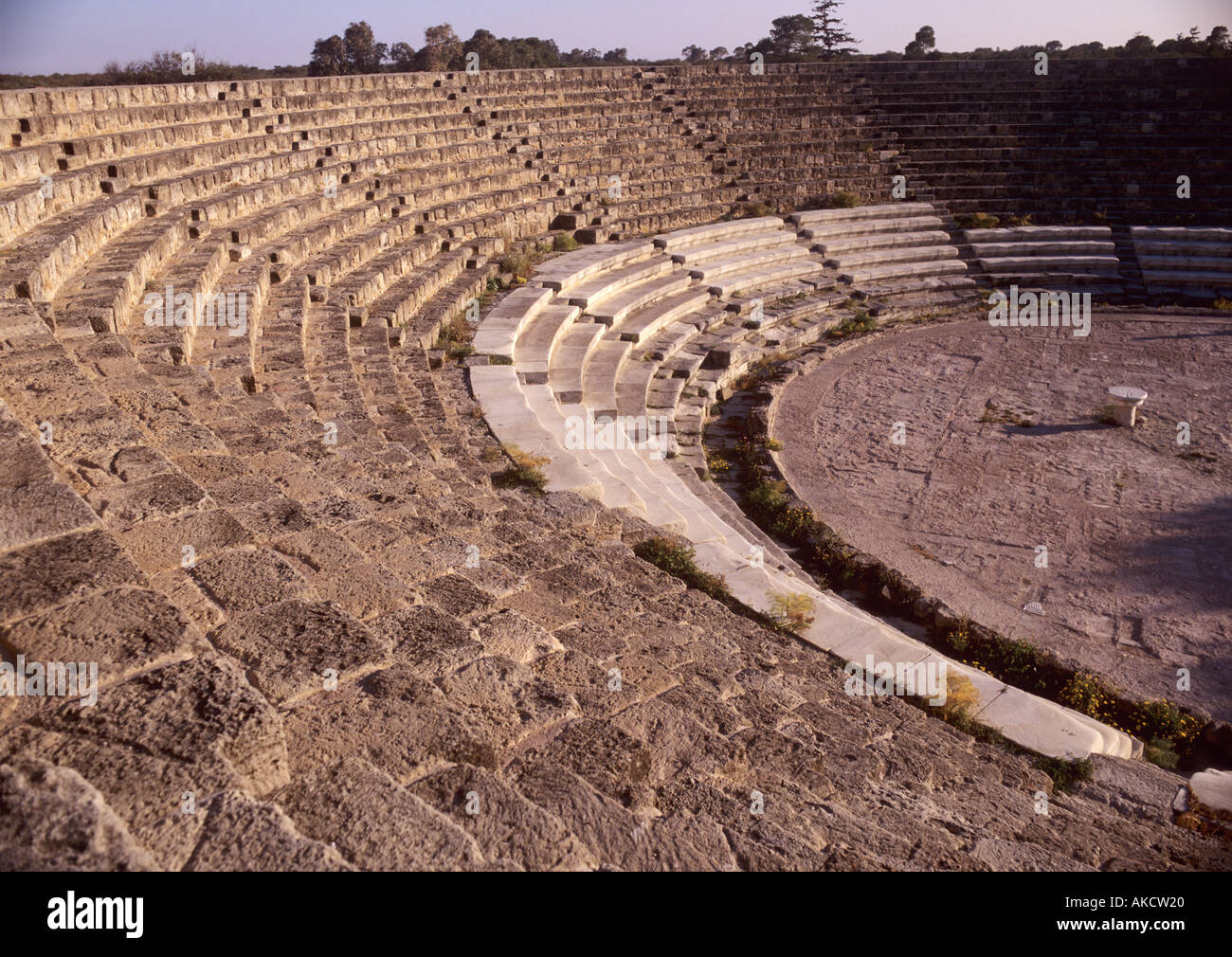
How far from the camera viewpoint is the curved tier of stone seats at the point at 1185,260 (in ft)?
60.3

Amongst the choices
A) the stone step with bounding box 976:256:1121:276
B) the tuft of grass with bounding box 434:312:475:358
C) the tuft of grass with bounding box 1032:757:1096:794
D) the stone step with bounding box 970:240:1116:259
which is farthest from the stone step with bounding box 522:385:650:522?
the stone step with bounding box 970:240:1116:259

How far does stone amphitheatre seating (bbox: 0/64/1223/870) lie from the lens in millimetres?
2568

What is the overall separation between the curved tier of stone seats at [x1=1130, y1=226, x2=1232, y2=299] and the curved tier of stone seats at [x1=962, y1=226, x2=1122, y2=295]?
2.04ft

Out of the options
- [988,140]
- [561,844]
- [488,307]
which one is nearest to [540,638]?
[561,844]

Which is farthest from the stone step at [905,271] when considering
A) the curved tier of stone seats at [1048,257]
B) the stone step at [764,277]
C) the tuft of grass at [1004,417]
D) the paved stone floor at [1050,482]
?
the tuft of grass at [1004,417]

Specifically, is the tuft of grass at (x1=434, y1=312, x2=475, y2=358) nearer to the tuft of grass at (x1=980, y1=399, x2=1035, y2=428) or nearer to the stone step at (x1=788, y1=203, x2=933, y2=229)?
the tuft of grass at (x1=980, y1=399, x2=1035, y2=428)

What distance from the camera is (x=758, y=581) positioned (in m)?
6.80

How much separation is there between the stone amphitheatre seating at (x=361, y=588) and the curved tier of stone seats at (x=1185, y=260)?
1215cm

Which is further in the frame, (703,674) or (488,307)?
(488,307)

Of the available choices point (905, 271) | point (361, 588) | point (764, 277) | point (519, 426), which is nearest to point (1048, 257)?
point (905, 271)

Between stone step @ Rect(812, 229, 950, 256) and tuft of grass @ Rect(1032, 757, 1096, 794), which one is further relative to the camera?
stone step @ Rect(812, 229, 950, 256)

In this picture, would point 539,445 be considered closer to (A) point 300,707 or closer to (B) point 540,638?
(B) point 540,638

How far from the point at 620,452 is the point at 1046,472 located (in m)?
5.20

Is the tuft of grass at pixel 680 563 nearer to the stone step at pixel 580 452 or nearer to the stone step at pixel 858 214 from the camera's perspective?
the stone step at pixel 580 452
